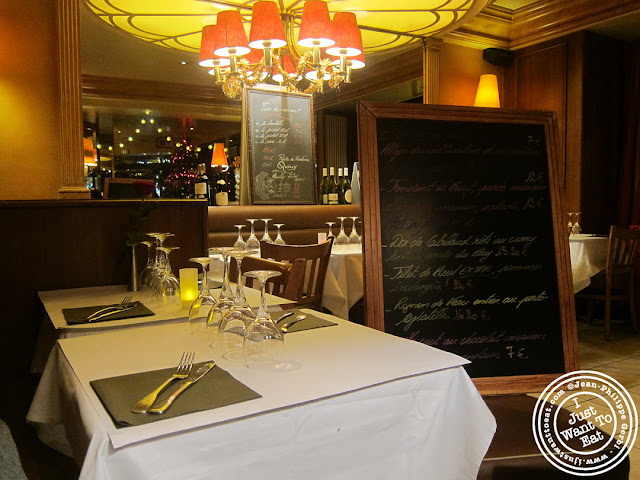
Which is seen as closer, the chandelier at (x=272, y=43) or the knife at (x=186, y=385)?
the knife at (x=186, y=385)

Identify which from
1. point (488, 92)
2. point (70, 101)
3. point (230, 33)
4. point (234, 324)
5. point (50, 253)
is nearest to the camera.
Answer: point (234, 324)

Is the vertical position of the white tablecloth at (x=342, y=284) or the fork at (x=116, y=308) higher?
the fork at (x=116, y=308)

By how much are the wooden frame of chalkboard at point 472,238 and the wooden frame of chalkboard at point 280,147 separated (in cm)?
331

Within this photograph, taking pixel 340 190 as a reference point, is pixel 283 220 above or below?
below

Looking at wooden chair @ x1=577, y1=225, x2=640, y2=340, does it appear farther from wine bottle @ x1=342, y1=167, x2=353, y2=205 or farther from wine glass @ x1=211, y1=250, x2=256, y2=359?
wine glass @ x1=211, y1=250, x2=256, y2=359

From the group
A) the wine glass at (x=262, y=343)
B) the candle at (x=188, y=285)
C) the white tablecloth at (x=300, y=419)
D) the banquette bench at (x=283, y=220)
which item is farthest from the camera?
the banquette bench at (x=283, y=220)

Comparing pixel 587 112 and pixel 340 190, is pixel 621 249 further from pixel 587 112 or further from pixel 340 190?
pixel 340 190

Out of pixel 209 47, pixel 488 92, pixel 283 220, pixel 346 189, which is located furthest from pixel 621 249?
pixel 209 47

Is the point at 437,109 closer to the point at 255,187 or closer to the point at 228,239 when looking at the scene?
the point at 228,239

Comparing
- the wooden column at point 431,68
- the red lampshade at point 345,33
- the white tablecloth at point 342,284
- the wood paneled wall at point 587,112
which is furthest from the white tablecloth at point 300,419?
the wood paneled wall at point 587,112

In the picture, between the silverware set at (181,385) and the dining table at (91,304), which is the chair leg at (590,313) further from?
the silverware set at (181,385)

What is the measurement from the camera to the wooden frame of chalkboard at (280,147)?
5047 mm

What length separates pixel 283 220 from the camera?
16.1 ft

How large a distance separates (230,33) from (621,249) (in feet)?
12.6
